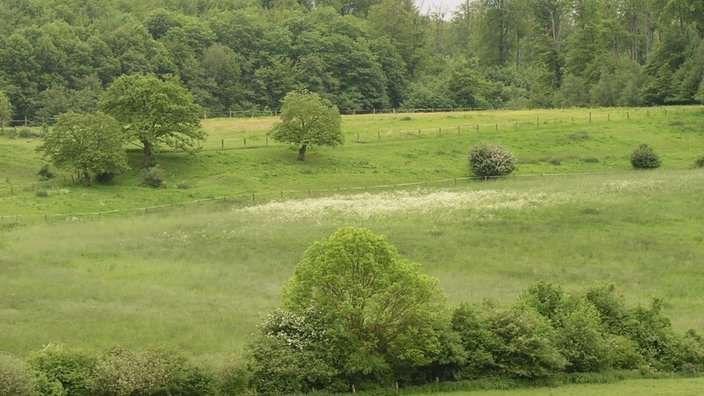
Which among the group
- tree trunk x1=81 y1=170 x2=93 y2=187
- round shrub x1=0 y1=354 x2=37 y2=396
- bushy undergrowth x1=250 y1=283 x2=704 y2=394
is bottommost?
bushy undergrowth x1=250 y1=283 x2=704 y2=394

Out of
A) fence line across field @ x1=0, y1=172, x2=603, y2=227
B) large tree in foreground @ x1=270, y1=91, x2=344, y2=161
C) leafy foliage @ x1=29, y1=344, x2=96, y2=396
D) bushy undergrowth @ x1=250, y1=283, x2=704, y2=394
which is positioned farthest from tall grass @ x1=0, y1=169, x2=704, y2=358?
large tree in foreground @ x1=270, y1=91, x2=344, y2=161

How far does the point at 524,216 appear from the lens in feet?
194

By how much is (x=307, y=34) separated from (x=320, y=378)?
122 metres

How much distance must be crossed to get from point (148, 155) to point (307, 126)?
15423 millimetres

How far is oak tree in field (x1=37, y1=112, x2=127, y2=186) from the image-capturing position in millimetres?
72188

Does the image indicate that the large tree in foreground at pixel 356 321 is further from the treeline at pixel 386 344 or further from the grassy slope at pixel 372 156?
the grassy slope at pixel 372 156

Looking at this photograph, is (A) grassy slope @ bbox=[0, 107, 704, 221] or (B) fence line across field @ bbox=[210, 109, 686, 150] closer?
(A) grassy slope @ bbox=[0, 107, 704, 221]

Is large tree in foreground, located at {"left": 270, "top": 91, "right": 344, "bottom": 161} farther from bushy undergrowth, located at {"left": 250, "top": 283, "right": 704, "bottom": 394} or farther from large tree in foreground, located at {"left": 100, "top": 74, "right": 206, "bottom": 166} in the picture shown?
bushy undergrowth, located at {"left": 250, "top": 283, "right": 704, "bottom": 394}

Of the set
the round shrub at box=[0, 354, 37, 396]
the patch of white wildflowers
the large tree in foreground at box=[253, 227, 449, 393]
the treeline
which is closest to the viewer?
the round shrub at box=[0, 354, 37, 396]

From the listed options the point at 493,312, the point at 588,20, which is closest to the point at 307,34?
the point at 588,20

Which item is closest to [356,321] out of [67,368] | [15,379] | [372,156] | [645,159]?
[67,368]

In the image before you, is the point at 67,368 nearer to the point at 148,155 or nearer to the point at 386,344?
the point at 386,344

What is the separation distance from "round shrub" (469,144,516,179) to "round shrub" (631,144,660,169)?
35.8 ft

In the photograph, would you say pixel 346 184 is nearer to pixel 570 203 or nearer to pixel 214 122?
pixel 570 203
